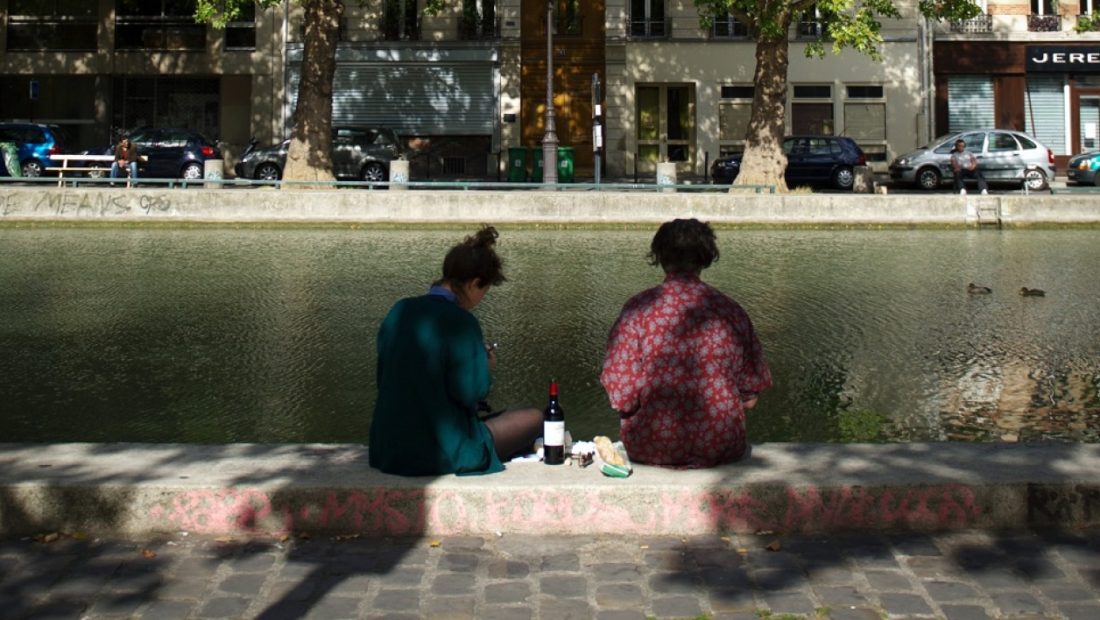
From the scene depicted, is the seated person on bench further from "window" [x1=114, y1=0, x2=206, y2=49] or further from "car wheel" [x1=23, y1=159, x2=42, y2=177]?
"window" [x1=114, y1=0, x2=206, y2=49]

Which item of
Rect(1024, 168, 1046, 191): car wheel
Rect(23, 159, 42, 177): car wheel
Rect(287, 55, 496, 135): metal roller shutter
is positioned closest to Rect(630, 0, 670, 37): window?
Rect(287, 55, 496, 135): metal roller shutter

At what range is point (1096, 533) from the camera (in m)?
5.06

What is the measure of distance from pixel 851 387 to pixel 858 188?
20382 mm

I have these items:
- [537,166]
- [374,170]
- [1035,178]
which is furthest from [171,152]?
[1035,178]

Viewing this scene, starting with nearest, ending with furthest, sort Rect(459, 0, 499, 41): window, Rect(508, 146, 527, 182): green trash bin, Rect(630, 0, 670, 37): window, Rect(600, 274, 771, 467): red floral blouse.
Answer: Rect(600, 274, 771, 467): red floral blouse, Rect(508, 146, 527, 182): green trash bin, Rect(630, 0, 670, 37): window, Rect(459, 0, 499, 41): window

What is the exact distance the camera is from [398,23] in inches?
1596

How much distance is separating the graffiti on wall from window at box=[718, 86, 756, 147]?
1415 inches

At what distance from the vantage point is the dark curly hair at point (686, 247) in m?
5.38

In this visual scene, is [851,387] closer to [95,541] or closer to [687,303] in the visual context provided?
[687,303]

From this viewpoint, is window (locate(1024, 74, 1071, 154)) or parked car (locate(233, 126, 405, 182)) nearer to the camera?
parked car (locate(233, 126, 405, 182))

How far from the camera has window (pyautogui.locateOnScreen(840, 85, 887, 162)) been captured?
1593 inches

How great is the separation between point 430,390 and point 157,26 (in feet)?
127

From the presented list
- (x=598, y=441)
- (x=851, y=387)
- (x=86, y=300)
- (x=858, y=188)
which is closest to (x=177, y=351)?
(x=86, y=300)

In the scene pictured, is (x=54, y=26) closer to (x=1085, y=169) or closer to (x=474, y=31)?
(x=474, y=31)
